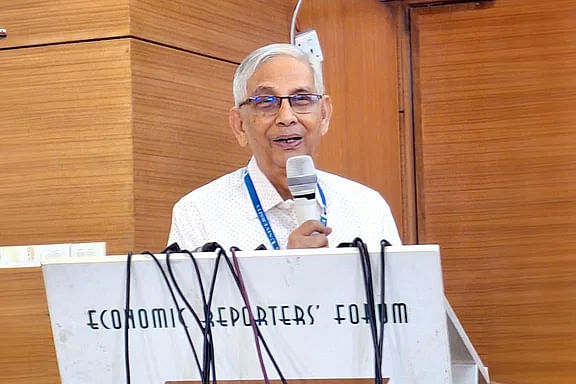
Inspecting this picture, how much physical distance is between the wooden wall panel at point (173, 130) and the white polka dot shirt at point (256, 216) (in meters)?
0.34

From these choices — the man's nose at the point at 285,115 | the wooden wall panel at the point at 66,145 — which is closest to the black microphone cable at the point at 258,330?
the man's nose at the point at 285,115

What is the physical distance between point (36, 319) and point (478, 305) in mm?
1626

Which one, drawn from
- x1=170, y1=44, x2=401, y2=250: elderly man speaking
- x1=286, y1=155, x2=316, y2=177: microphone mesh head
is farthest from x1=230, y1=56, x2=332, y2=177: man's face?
x1=286, y1=155, x2=316, y2=177: microphone mesh head

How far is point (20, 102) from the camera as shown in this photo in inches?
92.1

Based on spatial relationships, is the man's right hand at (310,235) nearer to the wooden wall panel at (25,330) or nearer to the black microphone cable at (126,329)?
the black microphone cable at (126,329)

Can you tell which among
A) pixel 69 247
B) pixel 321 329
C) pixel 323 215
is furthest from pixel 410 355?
pixel 69 247

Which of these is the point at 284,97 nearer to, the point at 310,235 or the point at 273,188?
the point at 273,188

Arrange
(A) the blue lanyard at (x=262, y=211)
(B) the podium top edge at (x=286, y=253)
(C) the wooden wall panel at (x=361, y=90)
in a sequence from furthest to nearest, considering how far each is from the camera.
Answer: (C) the wooden wall panel at (x=361, y=90) → (A) the blue lanyard at (x=262, y=211) → (B) the podium top edge at (x=286, y=253)

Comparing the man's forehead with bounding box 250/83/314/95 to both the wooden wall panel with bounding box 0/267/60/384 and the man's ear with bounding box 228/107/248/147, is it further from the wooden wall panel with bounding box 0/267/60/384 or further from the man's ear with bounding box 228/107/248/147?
the wooden wall panel with bounding box 0/267/60/384

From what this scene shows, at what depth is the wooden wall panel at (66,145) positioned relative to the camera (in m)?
2.27

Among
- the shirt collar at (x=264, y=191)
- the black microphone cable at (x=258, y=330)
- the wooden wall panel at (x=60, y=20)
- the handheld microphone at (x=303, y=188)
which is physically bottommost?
the black microphone cable at (x=258, y=330)

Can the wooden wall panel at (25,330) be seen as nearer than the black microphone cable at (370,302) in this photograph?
No

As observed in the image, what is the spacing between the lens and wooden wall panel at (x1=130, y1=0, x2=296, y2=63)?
7.72ft

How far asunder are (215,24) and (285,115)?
2.48 ft
